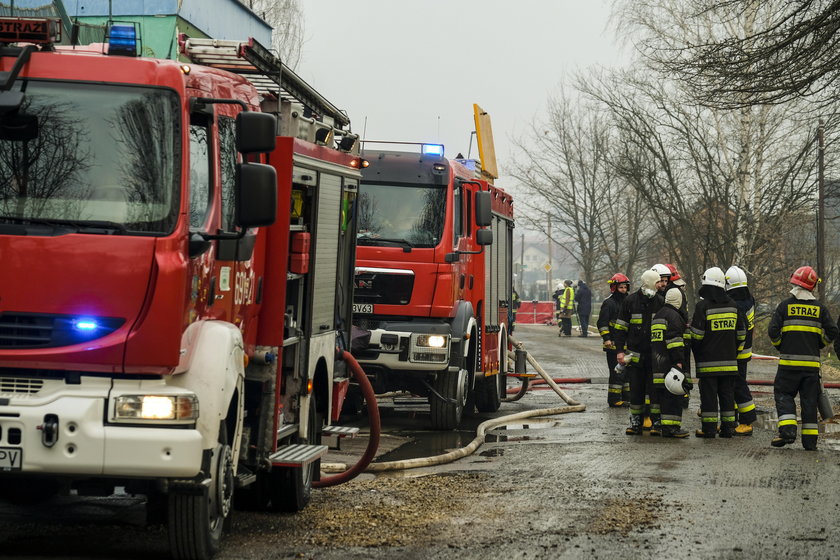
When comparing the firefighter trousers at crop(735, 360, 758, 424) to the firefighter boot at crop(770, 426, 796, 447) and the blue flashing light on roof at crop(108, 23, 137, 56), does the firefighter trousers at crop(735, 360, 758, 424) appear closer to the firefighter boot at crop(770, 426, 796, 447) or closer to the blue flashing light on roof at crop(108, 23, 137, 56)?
the firefighter boot at crop(770, 426, 796, 447)

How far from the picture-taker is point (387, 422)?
48.9ft

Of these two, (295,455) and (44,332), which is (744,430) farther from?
(44,332)

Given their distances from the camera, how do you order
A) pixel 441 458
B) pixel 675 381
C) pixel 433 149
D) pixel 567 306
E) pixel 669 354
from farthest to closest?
pixel 567 306 < pixel 433 149 < pixel 669 354 < pixel 675 381 < pixel 441 458

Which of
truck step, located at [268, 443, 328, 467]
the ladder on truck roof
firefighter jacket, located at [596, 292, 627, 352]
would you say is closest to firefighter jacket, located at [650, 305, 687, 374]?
firefighter jacket, located at [596, 292, 627, 352]

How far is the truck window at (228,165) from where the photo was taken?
6.72 meters

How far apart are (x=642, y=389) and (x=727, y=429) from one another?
1008mm

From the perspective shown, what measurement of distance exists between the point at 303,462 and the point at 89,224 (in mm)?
2191

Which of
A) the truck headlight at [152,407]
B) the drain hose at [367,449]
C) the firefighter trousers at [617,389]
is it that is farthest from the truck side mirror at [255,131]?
the firefighter trousers at [617,389]

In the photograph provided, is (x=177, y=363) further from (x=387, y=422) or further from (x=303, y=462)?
(x=387, y=422)

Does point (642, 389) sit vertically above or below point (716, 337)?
below

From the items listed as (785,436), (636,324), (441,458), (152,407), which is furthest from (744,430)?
(152,407)

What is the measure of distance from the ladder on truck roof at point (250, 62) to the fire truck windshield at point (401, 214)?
5.46 meters

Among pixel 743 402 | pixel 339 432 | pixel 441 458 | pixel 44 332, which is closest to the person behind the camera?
pixel 44 332

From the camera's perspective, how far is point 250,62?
24.3ft
